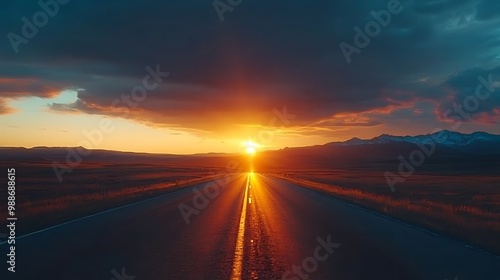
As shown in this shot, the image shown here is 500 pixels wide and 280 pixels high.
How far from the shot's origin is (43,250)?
A: 421 inches

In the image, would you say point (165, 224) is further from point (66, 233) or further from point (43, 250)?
point (43, 250)

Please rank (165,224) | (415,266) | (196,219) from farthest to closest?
1. (196,219)
2. (165,224)
3. (415,266)

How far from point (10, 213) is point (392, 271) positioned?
49.9 feet

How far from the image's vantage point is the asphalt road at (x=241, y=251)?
8.91 meters

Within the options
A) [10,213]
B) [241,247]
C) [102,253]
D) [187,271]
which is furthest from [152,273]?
[10,213]

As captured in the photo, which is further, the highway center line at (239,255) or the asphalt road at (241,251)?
the asphalt road at (241,251)

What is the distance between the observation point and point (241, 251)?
36.7 feet

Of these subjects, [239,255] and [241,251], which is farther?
[241,251]

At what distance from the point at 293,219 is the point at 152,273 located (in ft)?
33.0

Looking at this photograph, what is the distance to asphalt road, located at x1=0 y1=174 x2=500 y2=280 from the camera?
8906mm

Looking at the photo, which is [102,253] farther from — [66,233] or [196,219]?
[196,219]

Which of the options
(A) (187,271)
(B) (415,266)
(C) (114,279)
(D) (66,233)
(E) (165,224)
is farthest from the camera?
(E) (165,224)

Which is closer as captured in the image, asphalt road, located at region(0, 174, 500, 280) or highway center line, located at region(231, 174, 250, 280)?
highway center line, located at region(231, 174, 250, 280)

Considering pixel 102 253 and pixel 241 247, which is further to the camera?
pixel 241 247
